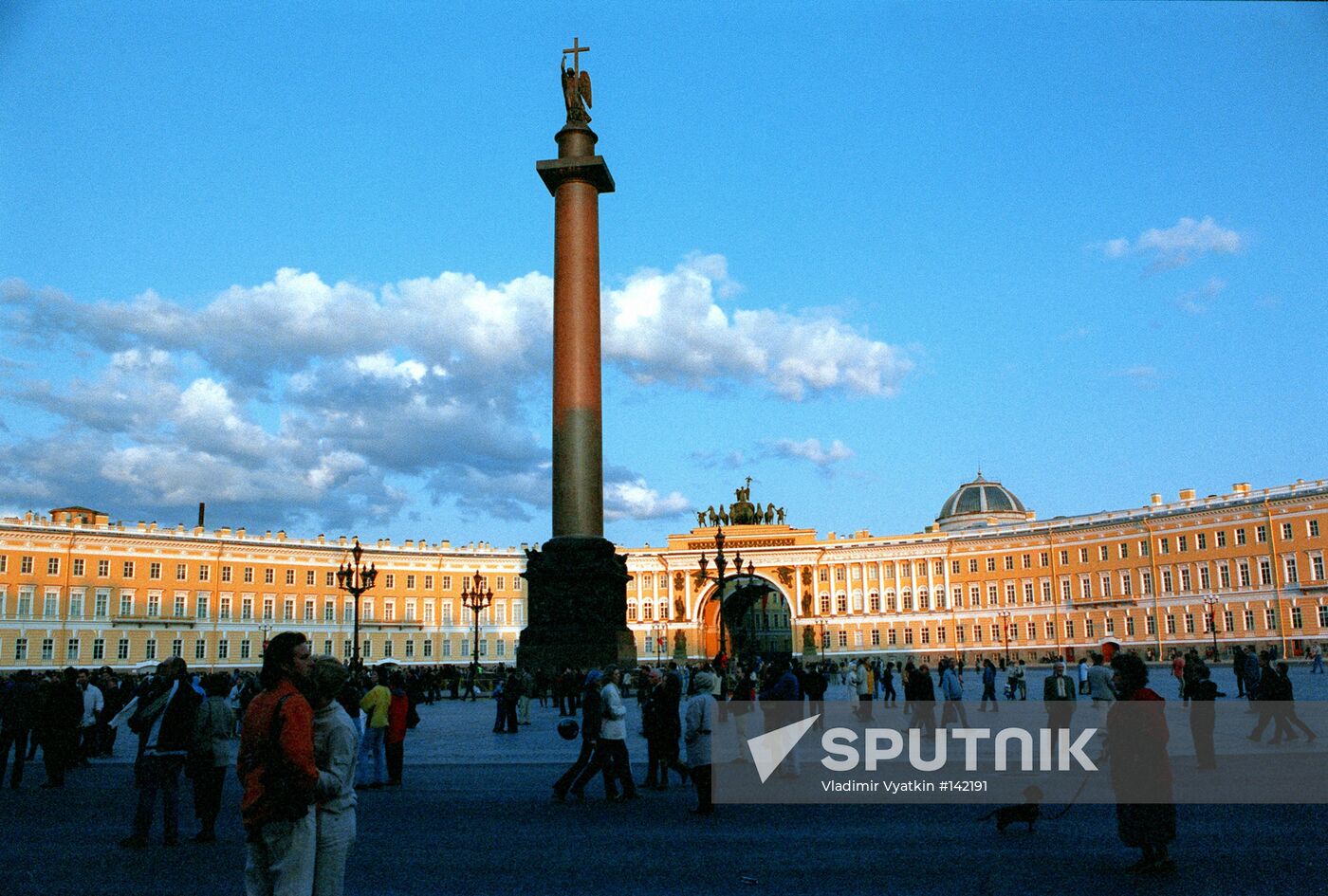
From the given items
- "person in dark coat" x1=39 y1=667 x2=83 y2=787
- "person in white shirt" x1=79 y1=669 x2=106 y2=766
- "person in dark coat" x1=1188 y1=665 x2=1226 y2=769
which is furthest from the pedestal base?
"person in dark coat" x1=1188 y1=665 x2=1226 y2=769

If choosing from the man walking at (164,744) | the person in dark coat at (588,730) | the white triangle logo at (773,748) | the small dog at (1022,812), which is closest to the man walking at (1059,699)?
the white triangle logo at (773,748)

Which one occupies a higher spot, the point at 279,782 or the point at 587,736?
the point at 279,782

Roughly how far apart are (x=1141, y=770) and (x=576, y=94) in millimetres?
29989

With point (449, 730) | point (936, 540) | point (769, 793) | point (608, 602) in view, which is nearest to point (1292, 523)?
point (936, 540)

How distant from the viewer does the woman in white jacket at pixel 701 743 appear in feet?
40.6

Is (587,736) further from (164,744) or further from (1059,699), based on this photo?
(1059,699)

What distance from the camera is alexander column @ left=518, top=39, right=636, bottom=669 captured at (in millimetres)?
31516

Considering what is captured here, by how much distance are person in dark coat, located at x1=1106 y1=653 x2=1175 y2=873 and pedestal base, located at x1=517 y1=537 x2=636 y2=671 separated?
22961 millimetres

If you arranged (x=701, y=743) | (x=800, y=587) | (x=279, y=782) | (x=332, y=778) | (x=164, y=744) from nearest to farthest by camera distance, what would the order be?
(x=279, y=782) → (x=332, y=778) → (x=164, y=744) → (x=701, y=743) → (x=800, y=587)

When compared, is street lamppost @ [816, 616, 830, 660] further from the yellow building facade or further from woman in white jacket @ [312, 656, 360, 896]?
woman in white jacket @ [312, 656, 360, 896]

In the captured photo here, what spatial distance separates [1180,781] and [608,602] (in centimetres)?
1947

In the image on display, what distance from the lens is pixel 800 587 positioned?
11531cm

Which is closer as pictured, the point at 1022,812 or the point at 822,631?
the point at 1022,812
